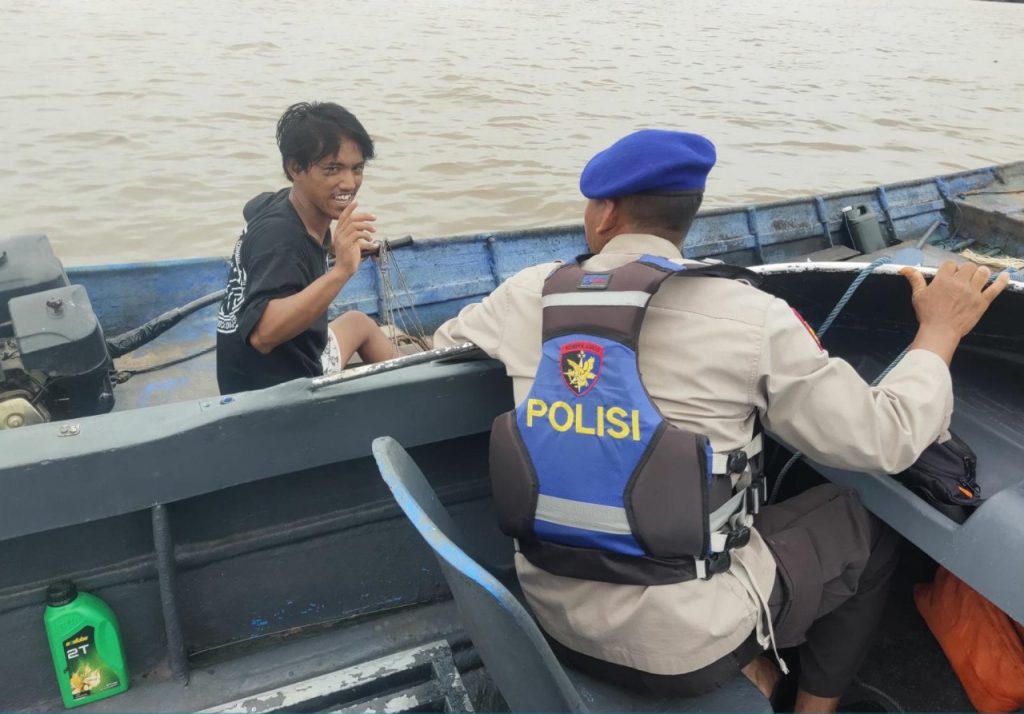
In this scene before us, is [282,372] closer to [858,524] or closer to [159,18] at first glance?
[858,524]

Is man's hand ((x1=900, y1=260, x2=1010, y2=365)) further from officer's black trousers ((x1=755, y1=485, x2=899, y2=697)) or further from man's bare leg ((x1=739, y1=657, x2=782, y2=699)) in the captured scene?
man's bare leg ((x1=739, y1=657, x2=782, y2=699))

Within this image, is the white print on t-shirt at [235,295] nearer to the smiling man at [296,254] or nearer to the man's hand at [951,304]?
the smiling man at [296,254]

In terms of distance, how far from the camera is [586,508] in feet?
5.57

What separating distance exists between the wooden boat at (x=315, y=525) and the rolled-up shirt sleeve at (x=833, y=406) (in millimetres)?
396

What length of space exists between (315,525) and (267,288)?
2.49 feet

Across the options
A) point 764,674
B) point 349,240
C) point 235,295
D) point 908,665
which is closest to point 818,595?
point 764,674

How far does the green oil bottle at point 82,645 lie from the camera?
209cm

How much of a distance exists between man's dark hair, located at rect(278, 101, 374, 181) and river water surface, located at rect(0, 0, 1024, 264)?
17.8ft

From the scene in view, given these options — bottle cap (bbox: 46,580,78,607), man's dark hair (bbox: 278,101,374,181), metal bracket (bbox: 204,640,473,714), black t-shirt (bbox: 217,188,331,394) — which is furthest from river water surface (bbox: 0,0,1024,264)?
metal bracket (bbox: 204,640,473,714)

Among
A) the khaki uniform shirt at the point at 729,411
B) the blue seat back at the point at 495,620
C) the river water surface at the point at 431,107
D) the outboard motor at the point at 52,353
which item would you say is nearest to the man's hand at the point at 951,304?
the khaki uniform shirt at the point at 729,411

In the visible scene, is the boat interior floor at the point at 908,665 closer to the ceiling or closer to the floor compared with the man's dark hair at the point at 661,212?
closer to the floor

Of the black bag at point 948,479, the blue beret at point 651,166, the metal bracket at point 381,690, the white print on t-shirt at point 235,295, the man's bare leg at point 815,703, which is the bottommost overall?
the man's bare leg at point 815,703

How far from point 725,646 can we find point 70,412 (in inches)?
103

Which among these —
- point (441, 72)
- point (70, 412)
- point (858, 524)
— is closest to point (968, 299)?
point (858, 524)
